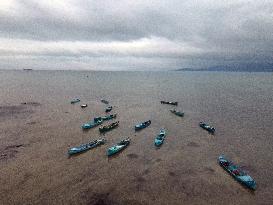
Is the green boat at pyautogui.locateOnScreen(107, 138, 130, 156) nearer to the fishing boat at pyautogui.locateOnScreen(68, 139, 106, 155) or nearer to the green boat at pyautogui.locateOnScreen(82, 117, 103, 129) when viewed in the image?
the fishing boat at pyautogui.locateOnScreen(68, 139, 106, 155)

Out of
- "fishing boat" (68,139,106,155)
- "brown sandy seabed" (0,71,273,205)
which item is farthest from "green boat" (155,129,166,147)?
"fishing boat" (68,139,106,155)

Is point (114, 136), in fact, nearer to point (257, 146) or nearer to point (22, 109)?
point (257, 146)

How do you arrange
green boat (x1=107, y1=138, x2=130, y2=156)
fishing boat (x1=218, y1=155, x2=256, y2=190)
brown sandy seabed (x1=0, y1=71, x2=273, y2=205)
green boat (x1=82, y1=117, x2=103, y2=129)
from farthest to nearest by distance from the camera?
green boat (x1=82, y1=117, x2=103, y2=129) < green boat (x1=107, y1=138, x2=130, y2=156) < fishing boat (x1=218, y1=155, x2=256, y2=190) < brown sandy seabed (x1=0, y1=71, x2=273, y2=205)

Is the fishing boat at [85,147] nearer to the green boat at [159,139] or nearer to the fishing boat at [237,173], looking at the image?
the green boat at [159,139]

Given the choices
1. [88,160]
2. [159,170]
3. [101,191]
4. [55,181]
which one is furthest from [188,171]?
[55,181]

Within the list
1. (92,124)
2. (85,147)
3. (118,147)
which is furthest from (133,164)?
(92,124)

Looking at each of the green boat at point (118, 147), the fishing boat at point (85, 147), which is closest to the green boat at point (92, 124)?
the fishing boat at point (85, 147)

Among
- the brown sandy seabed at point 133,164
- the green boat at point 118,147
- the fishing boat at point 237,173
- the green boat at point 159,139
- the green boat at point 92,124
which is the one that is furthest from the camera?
the green boat at point 92,124
